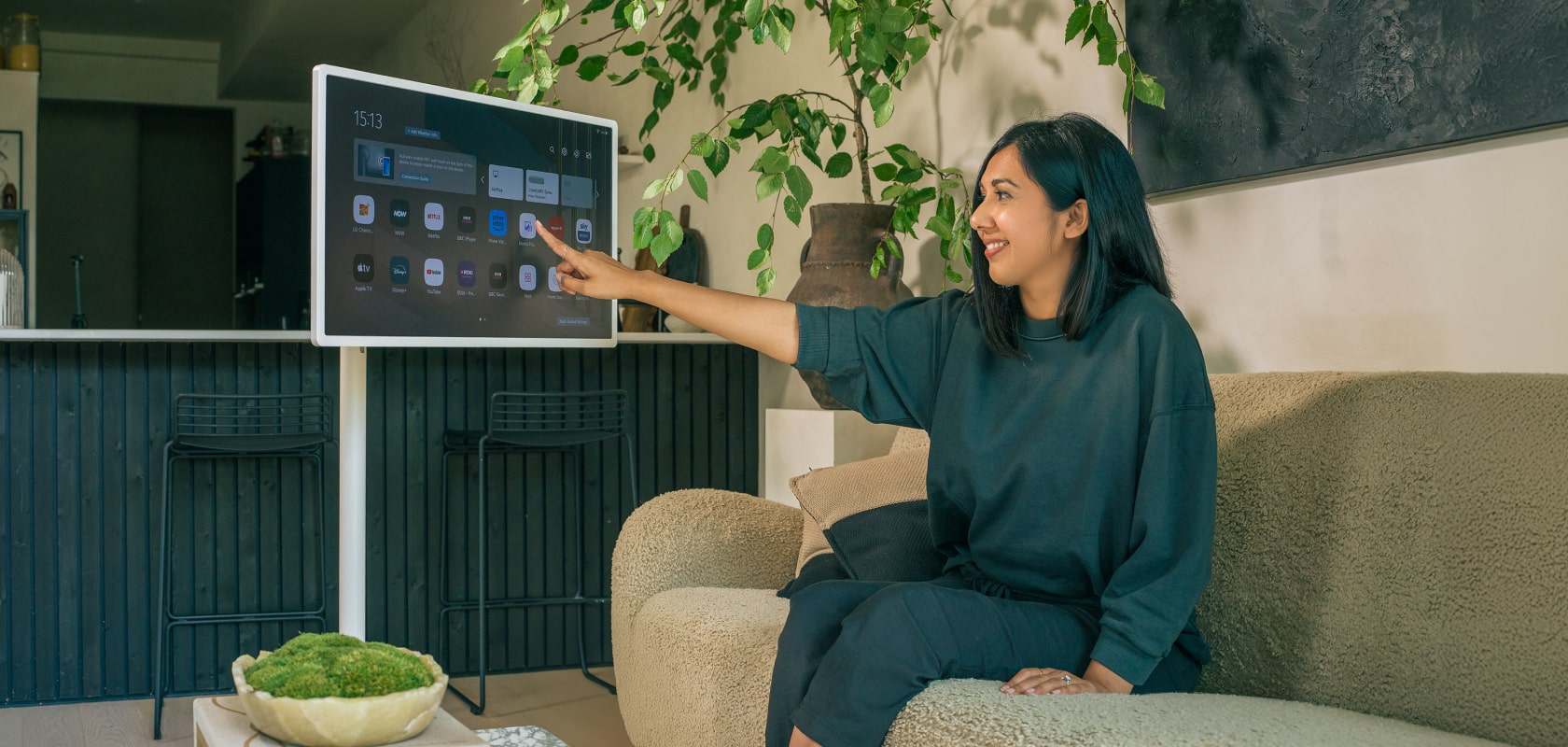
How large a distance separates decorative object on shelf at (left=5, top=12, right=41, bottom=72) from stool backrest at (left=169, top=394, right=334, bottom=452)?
378 centimetres

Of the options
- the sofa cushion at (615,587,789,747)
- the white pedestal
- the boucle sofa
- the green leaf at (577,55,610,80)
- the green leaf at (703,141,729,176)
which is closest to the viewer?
the boucle sofa

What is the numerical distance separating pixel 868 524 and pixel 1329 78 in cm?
102

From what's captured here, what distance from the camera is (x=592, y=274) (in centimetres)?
182

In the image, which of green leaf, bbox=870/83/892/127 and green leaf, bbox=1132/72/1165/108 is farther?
green leaf, bbox=870/83/892/127

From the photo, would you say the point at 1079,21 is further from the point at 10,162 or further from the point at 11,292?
the point at 10,162

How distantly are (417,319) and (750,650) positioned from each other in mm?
692

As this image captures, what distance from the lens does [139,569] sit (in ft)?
11.6

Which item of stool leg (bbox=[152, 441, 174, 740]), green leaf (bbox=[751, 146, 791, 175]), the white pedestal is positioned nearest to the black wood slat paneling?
stool leg (bbox=[152, 441, 174, 740])

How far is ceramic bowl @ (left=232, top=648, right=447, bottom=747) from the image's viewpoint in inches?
44.8

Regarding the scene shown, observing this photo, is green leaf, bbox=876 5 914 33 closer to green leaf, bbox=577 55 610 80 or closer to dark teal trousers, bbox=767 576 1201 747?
green leaf, bbox=577 55 610 80

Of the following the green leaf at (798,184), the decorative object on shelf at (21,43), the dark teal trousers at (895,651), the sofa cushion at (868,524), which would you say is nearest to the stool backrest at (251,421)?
the green leaf at (798,184)

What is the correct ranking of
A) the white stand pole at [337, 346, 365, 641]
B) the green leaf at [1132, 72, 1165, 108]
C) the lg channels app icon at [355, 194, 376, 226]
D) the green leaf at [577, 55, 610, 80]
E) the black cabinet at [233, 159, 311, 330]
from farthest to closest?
the black cabinet at [233, 159, 311, 330] < the green leaf at [577, 55, 610, 80] < the green leaf at [1132, 72, 1165, 108] < the lg channels app icon at [355, 194, 376, 226] < the white stand pole at [337, 346, 365, 641]

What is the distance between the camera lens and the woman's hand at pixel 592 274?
1801mm

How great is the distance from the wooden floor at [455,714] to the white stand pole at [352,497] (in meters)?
1.46
